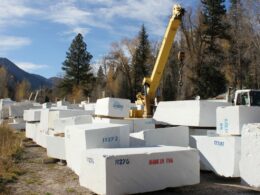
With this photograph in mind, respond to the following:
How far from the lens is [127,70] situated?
→ 204 ft

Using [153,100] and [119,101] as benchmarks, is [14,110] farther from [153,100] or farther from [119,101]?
[119,101]

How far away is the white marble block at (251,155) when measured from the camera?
790 cm

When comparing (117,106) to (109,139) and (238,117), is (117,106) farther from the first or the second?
(238,117)

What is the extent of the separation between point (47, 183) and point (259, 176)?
15.6ft

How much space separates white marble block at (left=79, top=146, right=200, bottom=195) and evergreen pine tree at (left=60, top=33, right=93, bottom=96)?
54584 millimetres

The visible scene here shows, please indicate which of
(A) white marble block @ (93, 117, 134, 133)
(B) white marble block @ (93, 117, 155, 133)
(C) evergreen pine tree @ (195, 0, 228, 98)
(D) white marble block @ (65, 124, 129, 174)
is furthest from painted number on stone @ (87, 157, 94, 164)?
(C) evergreen pine tree @ (195, 0, 228, 98)

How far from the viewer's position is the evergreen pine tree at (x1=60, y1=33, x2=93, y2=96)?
62.4m

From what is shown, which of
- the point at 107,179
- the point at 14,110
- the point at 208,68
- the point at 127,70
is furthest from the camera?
the point at 127,70

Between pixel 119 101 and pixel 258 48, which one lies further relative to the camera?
pixel 258 48

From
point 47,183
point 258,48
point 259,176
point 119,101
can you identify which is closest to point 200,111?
point 119,101

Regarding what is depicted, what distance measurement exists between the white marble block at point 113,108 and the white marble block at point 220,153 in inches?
129

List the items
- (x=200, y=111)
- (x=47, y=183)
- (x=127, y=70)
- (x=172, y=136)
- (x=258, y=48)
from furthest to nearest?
(x=127, y=70), (x=258, y=48), (x=200, y=111), (x=172, y=136), (x=47, y=183)

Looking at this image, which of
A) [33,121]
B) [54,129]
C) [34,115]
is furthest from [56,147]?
[33,121]

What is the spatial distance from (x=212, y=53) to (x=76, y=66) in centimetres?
2435
